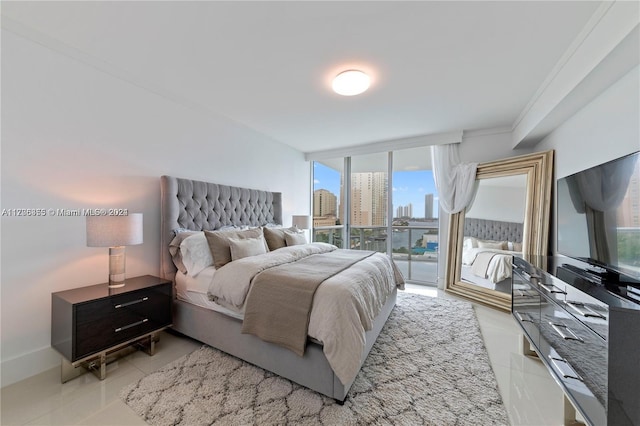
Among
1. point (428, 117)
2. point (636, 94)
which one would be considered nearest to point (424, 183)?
point (428, 117)

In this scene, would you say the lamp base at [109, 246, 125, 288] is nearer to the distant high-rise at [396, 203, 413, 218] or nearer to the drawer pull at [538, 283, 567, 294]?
the drawer pull at [538, 283, 567, 294]

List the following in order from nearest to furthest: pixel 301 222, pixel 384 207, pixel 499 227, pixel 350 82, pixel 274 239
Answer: pixel 350 82, pixel 274 239, pixel 499 227, pixel 301 222, pixel 384 207

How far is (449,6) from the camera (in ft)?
5.11

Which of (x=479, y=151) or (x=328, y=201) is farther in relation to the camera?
(x=328, y=201)

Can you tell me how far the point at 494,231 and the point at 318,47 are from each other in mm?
3248

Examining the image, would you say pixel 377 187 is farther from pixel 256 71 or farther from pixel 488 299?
pixel 256 71

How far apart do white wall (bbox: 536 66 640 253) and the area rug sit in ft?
6.26

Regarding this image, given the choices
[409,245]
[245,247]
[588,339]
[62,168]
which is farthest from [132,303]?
[409,245]

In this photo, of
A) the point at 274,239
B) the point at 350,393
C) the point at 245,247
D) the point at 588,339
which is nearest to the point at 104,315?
the point at 245,247

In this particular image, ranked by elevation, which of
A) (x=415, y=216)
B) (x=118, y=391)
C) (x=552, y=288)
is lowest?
(x=118, y=391)

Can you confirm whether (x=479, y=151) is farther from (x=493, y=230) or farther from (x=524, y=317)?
(x=524, y=317)

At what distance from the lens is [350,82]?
7.66 ft

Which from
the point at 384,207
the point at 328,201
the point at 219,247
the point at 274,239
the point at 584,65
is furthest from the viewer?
the point at 328,201

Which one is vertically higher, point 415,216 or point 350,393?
point 415,216
